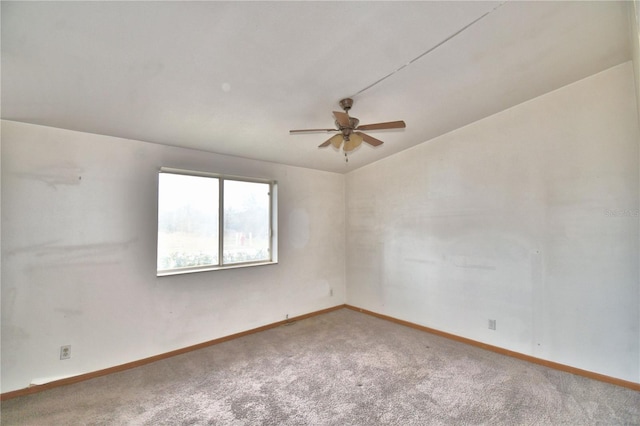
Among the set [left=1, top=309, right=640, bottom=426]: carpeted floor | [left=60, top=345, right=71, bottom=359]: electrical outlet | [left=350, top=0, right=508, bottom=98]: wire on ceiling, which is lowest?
[left=1, top=309, right=640, bottom=426]: carpeted floor

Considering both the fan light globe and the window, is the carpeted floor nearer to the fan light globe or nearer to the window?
the window

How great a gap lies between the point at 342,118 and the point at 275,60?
0.67 meters

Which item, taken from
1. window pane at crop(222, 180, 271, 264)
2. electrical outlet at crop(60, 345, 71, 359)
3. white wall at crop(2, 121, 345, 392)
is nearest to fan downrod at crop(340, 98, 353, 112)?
white wall at crop(2, 121, 345, 392)

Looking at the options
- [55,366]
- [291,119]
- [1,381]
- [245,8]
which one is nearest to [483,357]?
[291,119]

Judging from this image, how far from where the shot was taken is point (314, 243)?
4.70 metres

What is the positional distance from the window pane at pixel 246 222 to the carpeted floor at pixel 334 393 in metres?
1.25

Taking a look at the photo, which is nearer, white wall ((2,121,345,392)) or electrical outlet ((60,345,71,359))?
white wall ((2,121,345,392))

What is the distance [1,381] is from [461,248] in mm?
4857

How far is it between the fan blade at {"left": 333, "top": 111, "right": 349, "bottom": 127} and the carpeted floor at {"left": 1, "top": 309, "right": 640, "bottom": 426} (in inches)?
93.5

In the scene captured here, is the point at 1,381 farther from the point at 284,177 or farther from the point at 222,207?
the point at 284,177

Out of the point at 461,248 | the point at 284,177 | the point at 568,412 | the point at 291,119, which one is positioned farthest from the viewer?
the point at 284,177

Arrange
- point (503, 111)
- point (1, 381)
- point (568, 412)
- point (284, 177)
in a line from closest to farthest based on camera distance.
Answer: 1. point (568, 412)
2. point (1, 381)
3. point (503, 111)
4. point (284, 177)

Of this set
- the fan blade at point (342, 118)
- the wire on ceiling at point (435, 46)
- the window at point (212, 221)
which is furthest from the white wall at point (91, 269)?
the wire on ceiling at point (435, 46)

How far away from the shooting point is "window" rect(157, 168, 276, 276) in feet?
10.8
